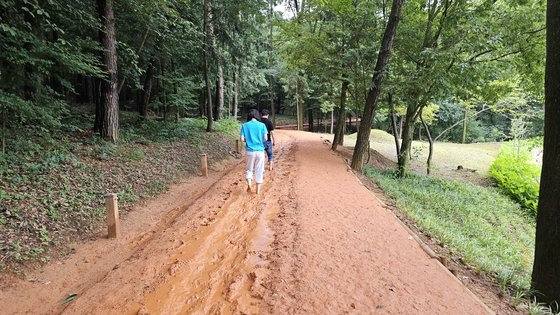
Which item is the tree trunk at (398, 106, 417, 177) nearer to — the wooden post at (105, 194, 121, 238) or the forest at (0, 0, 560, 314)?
the forest at (0, 0, 560, 314)

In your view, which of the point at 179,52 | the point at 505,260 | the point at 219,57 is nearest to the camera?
the point at 505,260

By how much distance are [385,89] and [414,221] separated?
5697mm

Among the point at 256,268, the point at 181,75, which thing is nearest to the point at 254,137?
the point at 256,268

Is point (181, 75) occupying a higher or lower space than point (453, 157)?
higher

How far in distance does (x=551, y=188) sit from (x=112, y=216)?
6.82 m

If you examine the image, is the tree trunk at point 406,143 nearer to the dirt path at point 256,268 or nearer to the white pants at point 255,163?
the dirt path at point 256,268

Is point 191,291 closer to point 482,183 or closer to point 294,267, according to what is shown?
point 294,267

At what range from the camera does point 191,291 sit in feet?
11.3

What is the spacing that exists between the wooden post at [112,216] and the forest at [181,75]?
1.66 feet

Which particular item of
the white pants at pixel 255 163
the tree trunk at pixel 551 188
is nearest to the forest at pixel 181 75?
the tree trunk at pixel 551 188

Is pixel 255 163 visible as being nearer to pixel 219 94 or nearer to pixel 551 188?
pixel 551 188

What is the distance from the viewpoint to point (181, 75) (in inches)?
645

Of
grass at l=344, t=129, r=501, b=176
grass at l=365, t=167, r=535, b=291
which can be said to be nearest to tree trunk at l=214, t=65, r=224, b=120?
grass at l=344, t=129, r=501, b=176

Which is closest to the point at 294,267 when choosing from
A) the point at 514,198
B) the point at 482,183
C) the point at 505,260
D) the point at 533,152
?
the point at 505,260
